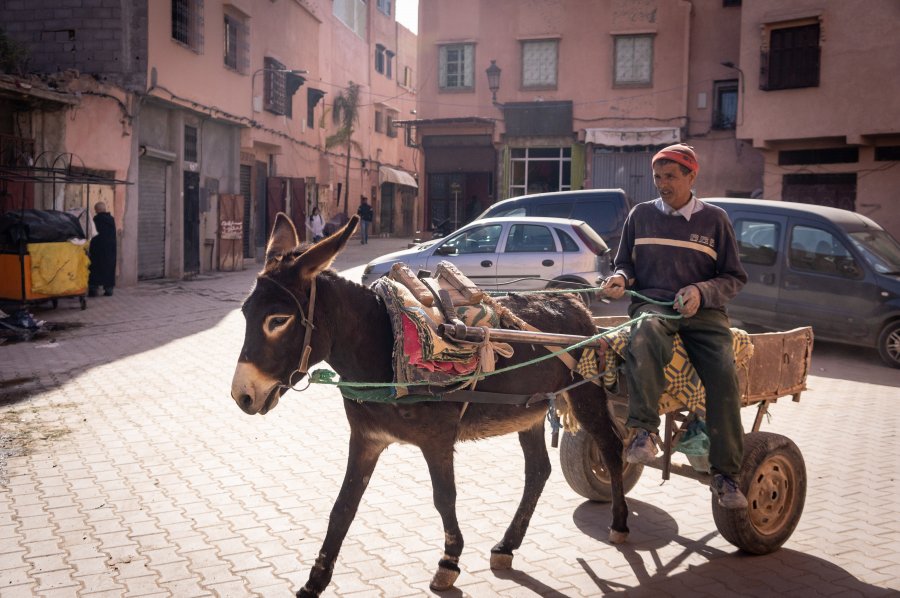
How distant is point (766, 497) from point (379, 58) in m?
42.8

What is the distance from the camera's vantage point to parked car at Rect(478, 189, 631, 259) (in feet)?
54.7

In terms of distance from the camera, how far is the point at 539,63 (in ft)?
97.5

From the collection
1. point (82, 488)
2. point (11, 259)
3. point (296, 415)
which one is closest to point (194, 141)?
point (11, 259)

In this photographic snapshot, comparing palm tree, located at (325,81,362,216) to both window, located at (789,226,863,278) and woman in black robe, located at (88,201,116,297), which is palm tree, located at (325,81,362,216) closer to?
woman in black robe, located at (88,201,116,297)

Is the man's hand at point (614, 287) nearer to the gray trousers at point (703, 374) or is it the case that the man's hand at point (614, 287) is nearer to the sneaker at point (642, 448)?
the gray trousers at point (703, 374)

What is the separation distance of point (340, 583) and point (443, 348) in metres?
1.40

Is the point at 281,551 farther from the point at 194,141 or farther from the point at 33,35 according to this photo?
the point at 194,141

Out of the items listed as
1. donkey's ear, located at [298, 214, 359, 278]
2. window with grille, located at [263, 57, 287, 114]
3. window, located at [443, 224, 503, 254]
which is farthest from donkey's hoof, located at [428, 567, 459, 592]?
window with grille, located at [263, 57, 287, 114]

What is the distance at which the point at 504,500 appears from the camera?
5.78 m

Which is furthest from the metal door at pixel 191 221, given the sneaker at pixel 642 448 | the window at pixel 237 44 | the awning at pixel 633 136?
the sneaker at pixel 642 448

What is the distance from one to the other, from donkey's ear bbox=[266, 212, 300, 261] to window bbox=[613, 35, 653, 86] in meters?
26.0

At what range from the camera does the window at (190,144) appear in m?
22.6

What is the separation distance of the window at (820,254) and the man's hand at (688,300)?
853 cm

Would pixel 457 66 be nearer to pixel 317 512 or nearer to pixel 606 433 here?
pixel 317 512
